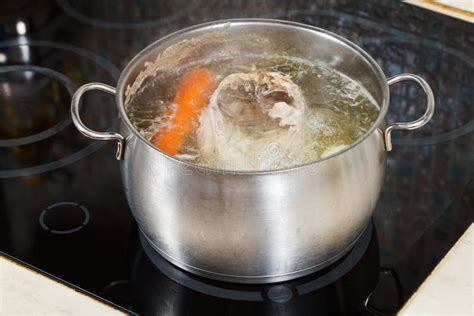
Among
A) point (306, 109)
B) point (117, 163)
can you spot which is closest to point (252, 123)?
point (306, 109)

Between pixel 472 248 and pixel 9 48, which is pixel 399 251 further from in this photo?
pixel 9 48

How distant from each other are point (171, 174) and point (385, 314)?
0.26 metres

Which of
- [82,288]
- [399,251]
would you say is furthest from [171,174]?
[399,251]

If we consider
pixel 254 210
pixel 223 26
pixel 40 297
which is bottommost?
pixel 40 297

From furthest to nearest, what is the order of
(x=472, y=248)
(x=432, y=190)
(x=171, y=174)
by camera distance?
1. (x=432, y=190)
2. (x=472, y=248)
3. (x=171, y=174)

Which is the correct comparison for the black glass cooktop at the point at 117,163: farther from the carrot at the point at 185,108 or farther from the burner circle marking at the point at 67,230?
the carrot at the point at 185,108

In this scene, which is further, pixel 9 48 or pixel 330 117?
pixel 9 48

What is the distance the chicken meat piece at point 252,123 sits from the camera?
78 cm

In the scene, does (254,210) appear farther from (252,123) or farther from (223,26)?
(223,26)

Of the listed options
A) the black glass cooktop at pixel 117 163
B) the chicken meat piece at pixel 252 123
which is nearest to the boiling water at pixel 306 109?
the chicken meat piece at pixel 252 123

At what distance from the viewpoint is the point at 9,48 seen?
1.21 meters

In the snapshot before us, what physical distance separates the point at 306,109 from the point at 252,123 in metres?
0.09

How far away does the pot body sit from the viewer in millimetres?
693

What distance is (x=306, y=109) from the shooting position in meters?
0.86
